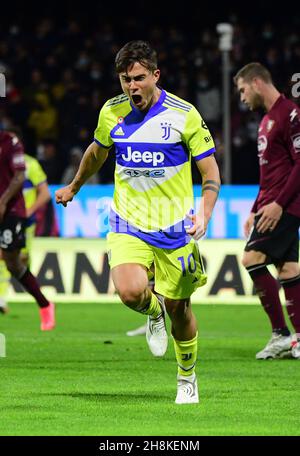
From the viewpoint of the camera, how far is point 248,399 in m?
7.64

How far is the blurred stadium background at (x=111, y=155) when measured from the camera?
26.5 feet

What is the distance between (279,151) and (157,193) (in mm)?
2624

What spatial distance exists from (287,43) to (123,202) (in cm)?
1746

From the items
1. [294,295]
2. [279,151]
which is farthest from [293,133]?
[294,295]

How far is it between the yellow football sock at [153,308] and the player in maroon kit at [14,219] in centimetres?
429

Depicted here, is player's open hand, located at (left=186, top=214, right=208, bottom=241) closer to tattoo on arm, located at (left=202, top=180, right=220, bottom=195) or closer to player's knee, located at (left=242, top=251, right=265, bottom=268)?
tattoo on arm, located at (left=202, top=180, right=220, bottom=195)

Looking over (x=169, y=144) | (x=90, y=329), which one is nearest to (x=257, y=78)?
(x=169, y=144)

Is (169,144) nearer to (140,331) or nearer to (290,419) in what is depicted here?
(290,419)

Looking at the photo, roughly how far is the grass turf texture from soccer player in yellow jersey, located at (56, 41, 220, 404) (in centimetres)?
48

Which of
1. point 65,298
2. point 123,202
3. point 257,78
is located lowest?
point 65,298

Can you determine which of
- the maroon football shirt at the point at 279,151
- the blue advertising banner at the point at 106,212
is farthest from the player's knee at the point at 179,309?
the blue advertising banner at the point at 106,212

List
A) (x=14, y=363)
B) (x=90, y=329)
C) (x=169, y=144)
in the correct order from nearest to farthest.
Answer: (x=169, y=144) → (x=14, y=363) → (x=90, y=329)

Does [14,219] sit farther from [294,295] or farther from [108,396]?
[108,396]

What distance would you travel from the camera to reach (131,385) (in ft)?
27.3
